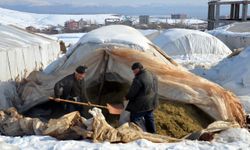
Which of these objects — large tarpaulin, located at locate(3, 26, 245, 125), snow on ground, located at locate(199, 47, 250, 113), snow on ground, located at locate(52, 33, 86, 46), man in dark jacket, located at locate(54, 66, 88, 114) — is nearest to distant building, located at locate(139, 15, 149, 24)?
snow on ground, located at locate(52, 33, 86, 46)

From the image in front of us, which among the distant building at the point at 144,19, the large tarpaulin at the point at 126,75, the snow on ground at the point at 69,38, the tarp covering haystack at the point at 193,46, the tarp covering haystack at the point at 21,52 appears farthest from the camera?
the distant building at the point at 144,19

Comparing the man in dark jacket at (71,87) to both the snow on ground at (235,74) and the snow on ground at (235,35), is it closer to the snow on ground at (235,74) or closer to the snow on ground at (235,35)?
the snow on ground at (235,74)

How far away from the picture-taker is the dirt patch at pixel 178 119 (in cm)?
866

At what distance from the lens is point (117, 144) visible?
23.0 feet

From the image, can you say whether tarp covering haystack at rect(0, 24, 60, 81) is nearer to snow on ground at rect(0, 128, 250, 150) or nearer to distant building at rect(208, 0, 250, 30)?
snow on ground at rect(0, 128, 250, 150)

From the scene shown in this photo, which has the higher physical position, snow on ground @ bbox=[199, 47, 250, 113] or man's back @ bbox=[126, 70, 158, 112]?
man's back @ bbox=[126, 70, 158, 112]

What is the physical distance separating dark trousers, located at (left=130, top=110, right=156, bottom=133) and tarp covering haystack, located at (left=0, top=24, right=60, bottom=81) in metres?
4.09

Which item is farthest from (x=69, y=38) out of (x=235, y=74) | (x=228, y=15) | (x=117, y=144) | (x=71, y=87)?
(x=117, y=144)

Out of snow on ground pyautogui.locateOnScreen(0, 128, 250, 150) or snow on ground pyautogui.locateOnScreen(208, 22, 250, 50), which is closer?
snow on ground pyautogui.locateOnScreen(0, 128, 250, 150)

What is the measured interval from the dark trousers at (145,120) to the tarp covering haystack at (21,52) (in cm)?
409

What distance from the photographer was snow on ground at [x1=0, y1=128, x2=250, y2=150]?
683cm

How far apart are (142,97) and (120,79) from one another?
75.2 inches

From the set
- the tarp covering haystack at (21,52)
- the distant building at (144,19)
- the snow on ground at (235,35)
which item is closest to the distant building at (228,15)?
the snow on ground at (235,35)

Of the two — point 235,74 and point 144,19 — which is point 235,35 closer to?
point 235,74
